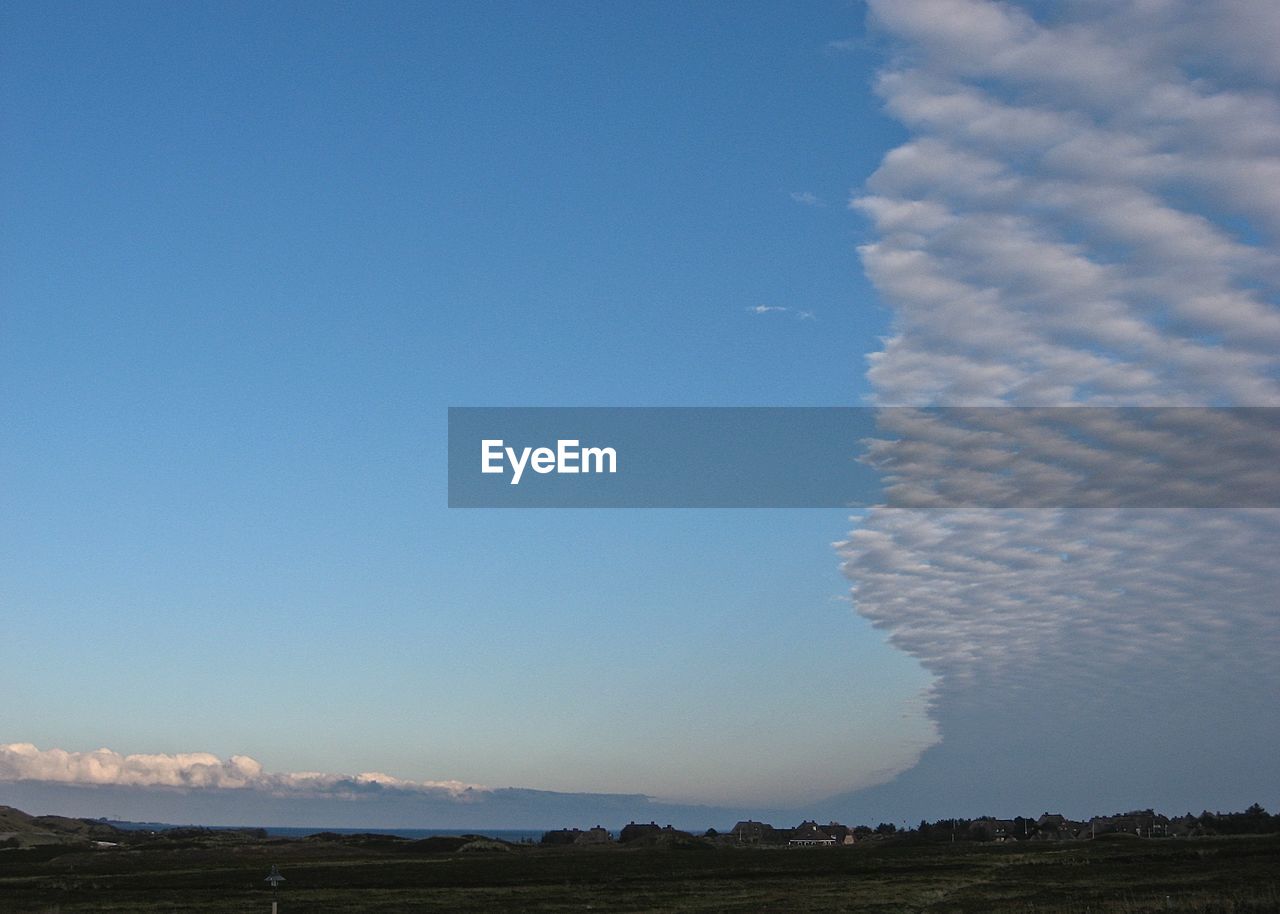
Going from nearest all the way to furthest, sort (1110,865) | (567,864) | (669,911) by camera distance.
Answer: (669,911) → (1110,865) → (567,864)

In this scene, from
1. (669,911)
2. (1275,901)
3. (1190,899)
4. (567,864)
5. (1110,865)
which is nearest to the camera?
(1275,901)

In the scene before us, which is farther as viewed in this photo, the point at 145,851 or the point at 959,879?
the point at 145,851

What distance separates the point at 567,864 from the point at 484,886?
122 feet

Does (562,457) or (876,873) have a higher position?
(562,457)

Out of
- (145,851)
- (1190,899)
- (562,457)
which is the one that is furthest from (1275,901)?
(145,851)

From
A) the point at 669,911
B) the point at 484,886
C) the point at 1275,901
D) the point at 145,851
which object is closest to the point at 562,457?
the point at 669,911

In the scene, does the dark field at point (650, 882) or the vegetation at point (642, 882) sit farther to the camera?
the dark field at point (650, 882)

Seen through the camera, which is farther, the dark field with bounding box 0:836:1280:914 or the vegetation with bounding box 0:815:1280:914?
the dark field with bounding box 0:836:1280:914

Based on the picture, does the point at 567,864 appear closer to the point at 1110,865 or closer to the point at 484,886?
the point at 484,886

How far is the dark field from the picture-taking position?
216 ft

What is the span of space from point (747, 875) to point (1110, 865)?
2997 cm

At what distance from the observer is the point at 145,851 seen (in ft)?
515

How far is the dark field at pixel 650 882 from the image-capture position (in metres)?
65.9

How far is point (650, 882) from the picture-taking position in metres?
93.3
